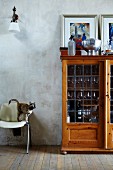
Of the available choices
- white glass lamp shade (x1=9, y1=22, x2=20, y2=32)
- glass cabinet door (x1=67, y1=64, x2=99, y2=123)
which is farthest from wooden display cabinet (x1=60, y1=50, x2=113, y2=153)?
white glass lamp shade (x1=9, y1=22, x2=20, y2=32)

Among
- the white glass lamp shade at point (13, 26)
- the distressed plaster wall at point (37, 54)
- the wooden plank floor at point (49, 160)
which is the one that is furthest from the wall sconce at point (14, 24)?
the wooden plank floor at point (49, 160)

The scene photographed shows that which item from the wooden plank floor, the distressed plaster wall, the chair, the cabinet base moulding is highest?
the distressed plaster wall

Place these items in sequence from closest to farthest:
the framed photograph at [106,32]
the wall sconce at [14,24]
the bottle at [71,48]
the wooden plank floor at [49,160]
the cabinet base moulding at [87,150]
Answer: the wooden plank floor at [49,160] → the cabinet base moulding at [87,150] → the bottle at [71,48] → the wall sconce at [14,24] → the framed photograph at [106,32]

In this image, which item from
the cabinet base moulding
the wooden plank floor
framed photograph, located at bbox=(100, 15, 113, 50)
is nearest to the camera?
the wooden plank floor

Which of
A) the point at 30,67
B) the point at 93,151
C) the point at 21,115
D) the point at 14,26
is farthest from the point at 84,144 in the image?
the point at 14,26

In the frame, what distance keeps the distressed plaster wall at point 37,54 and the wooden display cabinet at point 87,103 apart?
56cm

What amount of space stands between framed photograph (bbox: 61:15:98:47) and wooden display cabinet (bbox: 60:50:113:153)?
2.12ft

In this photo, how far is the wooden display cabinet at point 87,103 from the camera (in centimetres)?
502

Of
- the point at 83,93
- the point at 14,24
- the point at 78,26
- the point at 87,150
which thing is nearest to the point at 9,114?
the point at 83,93

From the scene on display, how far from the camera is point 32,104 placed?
208 inches

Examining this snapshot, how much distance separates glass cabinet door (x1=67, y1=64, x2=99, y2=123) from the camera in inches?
201

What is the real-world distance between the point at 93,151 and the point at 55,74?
1616 mm

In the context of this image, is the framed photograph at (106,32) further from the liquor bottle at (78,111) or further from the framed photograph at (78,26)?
the liquor bottle at (78,111)

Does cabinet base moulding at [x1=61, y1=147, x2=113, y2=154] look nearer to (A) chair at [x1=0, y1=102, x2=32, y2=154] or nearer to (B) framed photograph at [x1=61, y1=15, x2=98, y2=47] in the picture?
(A) chair at [x1=0, y1=102, x2=32, y2=154]
